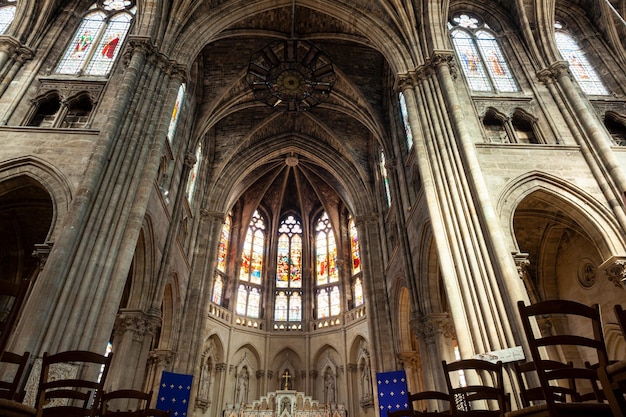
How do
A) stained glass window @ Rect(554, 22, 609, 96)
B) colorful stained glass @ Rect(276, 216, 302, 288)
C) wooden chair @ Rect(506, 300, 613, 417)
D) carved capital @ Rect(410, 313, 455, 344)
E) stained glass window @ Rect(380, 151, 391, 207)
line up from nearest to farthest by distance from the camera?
1. wooden chair @ Rect(506, 300, 613, 417)
2. carved capital @ Rect(410, 313, 455, 344)
3. stained glass window @ Rect(554, 22, 609, 96)
4. stained glass window @ Rect(380, 151, 391, 207)
5. colorful stained glass @ Rect(276, 216, 302, 288)

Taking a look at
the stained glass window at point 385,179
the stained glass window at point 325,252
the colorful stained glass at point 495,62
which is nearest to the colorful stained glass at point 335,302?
the stained glass window at point 325,252

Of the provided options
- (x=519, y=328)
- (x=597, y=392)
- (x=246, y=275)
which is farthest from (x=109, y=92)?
(x=246, y=275)

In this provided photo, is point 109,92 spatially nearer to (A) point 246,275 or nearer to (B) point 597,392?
(B) point 597,392

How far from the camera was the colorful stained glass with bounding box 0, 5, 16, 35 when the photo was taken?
14.5 meters

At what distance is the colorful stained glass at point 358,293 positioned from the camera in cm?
2528

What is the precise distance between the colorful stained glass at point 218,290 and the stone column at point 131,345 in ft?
36.4

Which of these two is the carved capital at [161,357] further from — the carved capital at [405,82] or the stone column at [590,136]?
the stone column at [590,136]

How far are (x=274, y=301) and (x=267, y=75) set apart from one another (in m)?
15.2

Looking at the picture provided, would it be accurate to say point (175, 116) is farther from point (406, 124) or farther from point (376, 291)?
point (376, 291)

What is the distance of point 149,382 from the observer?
1560 centimetres

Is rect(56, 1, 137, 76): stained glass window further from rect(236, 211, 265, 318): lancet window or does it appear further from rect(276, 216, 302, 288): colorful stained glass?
rect(276, 216, 302, 288): colorful stained glass

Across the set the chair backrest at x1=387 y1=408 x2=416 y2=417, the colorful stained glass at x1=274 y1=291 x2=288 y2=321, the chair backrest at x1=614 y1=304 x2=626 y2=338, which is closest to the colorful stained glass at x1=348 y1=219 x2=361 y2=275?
the colorful stained glass at x1=274 y1=291 x2=288 y2=321

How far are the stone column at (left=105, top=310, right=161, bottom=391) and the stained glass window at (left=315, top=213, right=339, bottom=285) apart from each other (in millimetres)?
15387

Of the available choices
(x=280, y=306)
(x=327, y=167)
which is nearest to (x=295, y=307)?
(x=280, y=306)
